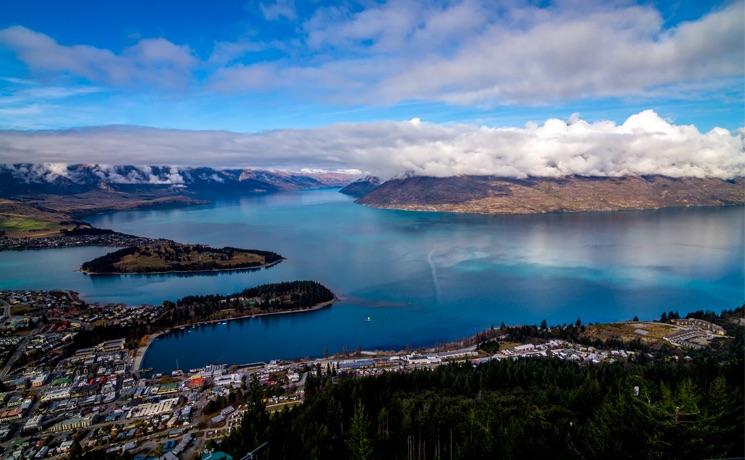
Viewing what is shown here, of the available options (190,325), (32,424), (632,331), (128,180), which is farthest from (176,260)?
(128,180)

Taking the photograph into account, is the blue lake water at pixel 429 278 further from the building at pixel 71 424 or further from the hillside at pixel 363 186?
the hillside at pixel 363 186

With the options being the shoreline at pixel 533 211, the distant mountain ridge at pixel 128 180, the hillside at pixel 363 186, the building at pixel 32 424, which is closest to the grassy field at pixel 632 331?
the building at pixel 32 424

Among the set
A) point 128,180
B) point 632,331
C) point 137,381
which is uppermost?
point 128,180

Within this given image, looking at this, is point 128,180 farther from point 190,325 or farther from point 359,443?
point 359,443

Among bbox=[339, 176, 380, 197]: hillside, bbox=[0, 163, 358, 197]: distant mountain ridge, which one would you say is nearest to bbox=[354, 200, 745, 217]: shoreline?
bbox=[339, 176, 380, 197]: hillside

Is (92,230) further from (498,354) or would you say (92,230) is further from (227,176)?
(227,176)

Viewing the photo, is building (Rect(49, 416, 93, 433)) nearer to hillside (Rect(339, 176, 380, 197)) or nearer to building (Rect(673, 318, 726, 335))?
building (Rect(673, 318, 726, 335))

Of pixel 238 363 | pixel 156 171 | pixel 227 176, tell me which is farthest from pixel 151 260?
pixel 227 176
